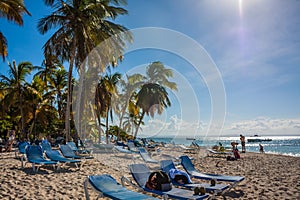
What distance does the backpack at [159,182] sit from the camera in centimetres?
491

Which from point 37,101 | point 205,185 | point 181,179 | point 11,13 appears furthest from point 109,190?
point 37,101

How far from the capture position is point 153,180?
17.0 feet

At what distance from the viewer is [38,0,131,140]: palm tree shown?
15.1 meters

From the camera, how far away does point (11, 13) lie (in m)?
12.1

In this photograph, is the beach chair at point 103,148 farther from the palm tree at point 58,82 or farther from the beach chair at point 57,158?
the palm tree at point 58,82

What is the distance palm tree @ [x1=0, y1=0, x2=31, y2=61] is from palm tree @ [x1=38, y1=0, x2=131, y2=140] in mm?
3014

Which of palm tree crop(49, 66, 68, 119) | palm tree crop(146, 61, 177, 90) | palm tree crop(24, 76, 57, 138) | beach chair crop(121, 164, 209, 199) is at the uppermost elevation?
palm tree crop(146, 61, 177, 90)

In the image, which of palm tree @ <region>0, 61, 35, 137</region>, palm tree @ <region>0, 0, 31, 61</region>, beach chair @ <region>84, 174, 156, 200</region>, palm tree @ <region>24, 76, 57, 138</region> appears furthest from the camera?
palm tree @ <region>24, 76, 57, 138</region>

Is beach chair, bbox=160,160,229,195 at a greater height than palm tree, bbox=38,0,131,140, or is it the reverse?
palm tree, bbox=38,0,131,140

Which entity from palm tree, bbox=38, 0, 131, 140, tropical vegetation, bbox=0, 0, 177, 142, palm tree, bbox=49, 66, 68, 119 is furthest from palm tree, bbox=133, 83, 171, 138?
palm tree, bbox=38, 0, 131, 140

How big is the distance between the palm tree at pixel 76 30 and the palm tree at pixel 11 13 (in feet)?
9.89

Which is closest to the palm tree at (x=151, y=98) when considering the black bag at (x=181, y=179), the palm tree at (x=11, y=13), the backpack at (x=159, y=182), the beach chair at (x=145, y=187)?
the palm tree at (x=11, y=13)

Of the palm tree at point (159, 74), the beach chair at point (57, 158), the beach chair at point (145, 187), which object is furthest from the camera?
the palm tree at point (159, 74)

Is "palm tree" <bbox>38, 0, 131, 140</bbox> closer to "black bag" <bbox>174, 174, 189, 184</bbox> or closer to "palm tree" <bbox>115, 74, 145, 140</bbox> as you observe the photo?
"black bag" <bbox>174, 174, 189, 184</bbox>
